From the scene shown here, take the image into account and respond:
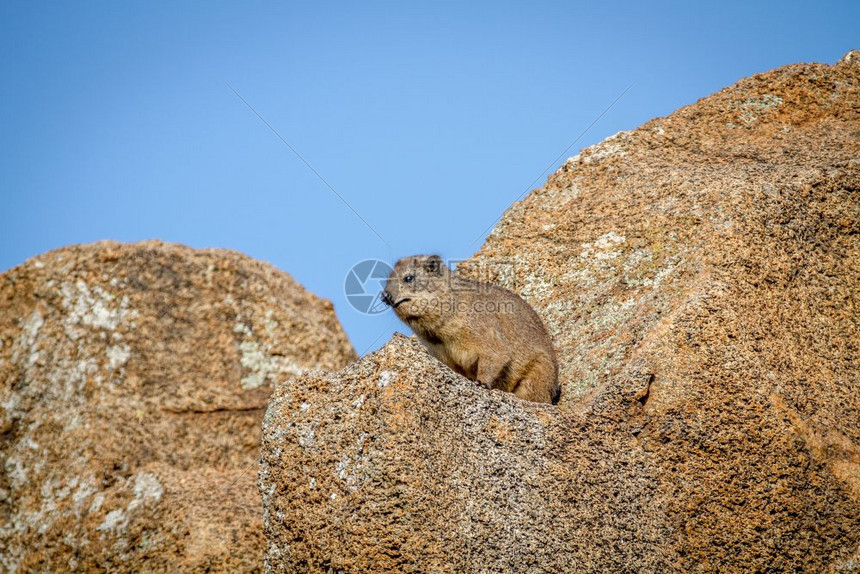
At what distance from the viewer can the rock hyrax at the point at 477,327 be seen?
859 centimetres

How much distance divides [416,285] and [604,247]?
2215mm

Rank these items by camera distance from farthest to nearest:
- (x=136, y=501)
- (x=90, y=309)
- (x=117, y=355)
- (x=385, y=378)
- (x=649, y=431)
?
(x=90, y=309) < (x=117, y=355) < (x=136, y=501) < (x=649, y=431) < (x=385, y=378)

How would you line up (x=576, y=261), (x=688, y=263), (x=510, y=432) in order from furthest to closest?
(x=576, y=261)
(x=688, y=263)
(x=510, y=432)

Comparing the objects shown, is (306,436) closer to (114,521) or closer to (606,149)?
(114,521)

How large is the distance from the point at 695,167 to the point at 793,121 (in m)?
1.63

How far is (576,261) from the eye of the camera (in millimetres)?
9359

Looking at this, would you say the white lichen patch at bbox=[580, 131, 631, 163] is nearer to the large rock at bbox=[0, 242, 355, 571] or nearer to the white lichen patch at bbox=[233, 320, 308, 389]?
the large rock at bbox=[0, 242, 355, 571]

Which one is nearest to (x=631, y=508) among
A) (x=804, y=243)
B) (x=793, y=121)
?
(x=804, y=243)

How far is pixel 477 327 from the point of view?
362 inches

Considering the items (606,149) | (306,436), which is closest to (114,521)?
(306,436)

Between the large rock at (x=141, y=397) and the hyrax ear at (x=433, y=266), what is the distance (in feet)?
7.85

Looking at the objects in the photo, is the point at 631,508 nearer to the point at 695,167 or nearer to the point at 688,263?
the point at 688,263

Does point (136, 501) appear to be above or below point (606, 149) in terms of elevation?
below

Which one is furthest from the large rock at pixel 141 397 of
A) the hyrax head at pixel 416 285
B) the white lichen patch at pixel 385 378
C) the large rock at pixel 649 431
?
the white lichen patch at pixel 385 378
